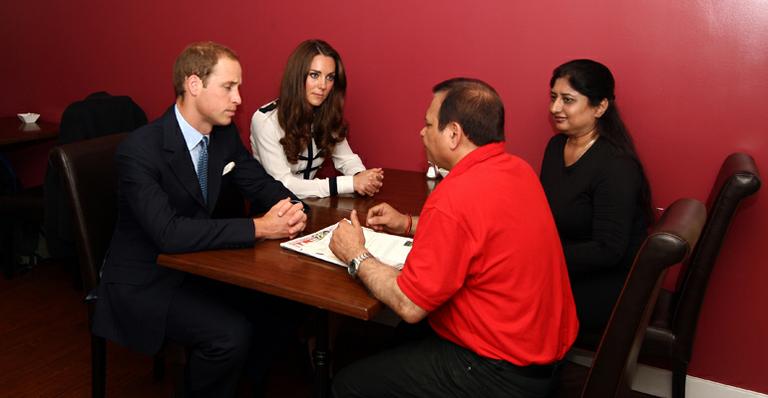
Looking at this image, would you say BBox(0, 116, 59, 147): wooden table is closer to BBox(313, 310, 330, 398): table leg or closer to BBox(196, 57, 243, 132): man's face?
BBox(196, 57, 243, 132): man's face

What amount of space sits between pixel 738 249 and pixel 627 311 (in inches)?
55.9

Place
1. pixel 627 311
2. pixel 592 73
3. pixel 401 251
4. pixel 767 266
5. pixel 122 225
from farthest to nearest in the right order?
pixel 767 266 → pixel 592 73 → pixel 122 225 → pixel 401 251 → pixel 627 311

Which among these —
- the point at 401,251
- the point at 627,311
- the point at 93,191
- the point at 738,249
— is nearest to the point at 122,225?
the point at 93,191

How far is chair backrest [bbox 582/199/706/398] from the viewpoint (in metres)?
1.30

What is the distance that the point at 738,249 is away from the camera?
249 cm

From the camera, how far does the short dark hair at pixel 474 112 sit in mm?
1597

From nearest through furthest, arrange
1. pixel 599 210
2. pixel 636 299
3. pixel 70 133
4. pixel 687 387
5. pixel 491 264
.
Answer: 1. pixel 636 299
2. pixel 491 264
3. pixel 599 210
4. pixel 687 387
5. pixel 70 133

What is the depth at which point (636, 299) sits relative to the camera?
53.0 inches

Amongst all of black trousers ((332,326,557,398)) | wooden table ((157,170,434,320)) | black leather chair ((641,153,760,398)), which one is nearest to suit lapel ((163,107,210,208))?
wooden table ((157,170,434,320))

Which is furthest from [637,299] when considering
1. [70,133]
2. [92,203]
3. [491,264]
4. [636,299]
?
[70,133]

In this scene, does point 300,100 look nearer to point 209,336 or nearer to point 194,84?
point 194,84

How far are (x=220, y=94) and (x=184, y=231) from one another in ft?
1.71

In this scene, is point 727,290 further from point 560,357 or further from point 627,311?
point 627,311

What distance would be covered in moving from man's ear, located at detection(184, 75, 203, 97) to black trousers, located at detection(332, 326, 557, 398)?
1046mm
